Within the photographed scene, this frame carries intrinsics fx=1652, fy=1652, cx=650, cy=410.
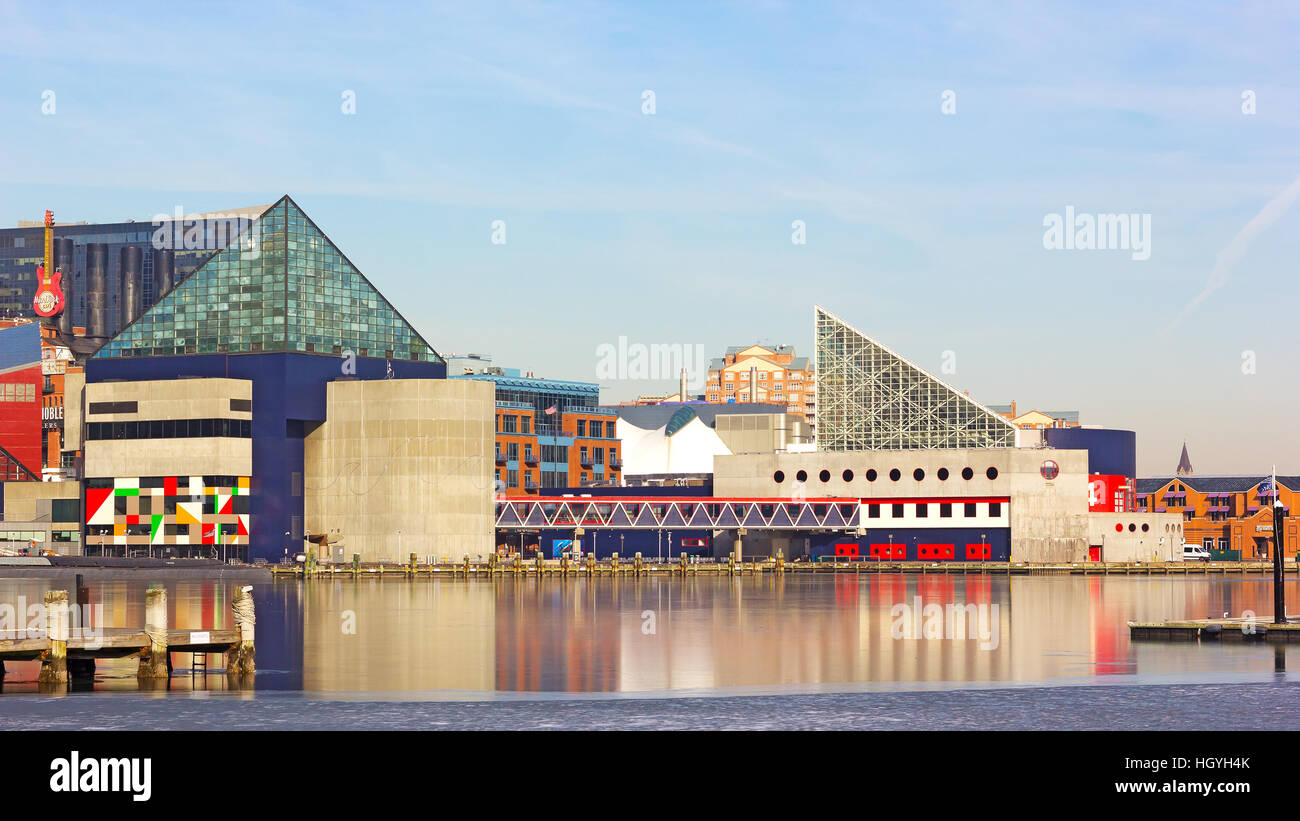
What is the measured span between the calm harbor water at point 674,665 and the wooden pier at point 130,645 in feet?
2.85

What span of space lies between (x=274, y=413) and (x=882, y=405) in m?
64.6

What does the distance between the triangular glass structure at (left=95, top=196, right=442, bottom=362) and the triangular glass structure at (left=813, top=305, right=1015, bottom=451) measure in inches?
1922

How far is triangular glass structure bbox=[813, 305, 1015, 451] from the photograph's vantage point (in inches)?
6929

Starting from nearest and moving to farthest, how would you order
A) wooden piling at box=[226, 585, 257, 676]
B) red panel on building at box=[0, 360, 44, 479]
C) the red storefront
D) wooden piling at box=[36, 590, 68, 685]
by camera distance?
1. wooden piling at box=[36, 590, 68, 685]
2. wooden piling at box=[226, 585, 257, 676]
3. the red storefront
4. red panel on building at box=[0, 360, 44, 479]

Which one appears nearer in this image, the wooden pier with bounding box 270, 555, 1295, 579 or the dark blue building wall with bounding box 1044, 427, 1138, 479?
the wooden pier with bounding box 270, 555, 1295, 579

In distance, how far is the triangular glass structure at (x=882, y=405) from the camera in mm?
176000

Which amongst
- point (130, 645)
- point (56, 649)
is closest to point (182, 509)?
point (130, 645)

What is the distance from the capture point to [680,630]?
81000mm

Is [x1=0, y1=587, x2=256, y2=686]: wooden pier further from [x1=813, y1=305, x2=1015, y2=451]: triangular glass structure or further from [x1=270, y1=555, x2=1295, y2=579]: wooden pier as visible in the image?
[x1=813, y1=305, x2=1015, y2=451]: triangular glass structure

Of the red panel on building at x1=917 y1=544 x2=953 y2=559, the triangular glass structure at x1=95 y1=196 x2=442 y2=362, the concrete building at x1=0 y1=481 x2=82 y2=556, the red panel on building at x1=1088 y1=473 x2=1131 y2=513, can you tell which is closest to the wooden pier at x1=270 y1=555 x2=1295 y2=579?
the red panel on building at x1=917 y1=544 x2=953 y2=559

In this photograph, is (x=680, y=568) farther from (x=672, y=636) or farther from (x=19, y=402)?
(x=672, y=636)

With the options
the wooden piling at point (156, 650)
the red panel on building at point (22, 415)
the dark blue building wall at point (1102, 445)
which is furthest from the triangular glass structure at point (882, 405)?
the wooden piling at point (156, 650)

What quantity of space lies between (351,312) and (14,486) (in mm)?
38894
